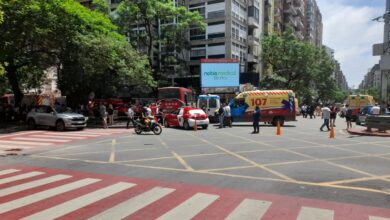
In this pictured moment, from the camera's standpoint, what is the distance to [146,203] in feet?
24.0

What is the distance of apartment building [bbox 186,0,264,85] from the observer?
5622 cm

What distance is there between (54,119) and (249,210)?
789 inches

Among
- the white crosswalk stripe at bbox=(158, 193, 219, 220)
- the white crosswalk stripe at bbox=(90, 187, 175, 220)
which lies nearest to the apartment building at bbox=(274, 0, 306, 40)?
the white crosswalk stripe at bbox=(90, 187, 175, 220)

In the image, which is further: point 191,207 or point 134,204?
point 134,204

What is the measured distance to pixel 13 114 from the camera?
31469 mm

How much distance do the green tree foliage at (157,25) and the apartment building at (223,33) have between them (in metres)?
5.28

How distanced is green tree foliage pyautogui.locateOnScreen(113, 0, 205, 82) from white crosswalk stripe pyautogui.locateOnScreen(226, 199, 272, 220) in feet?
130

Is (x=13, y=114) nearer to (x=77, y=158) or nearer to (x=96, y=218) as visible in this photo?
(x=77, y=158)

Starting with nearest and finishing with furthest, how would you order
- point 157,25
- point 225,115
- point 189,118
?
point 189,118 < point 225,115 < point 157,25

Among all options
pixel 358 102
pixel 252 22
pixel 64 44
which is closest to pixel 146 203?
pixel 64 44

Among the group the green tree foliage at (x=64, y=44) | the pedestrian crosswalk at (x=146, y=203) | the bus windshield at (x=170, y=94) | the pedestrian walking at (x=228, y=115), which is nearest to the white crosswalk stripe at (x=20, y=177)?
the pedestrian crosswalk at (x=146, y=203)

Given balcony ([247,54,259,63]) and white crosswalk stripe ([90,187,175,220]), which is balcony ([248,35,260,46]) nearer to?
balcony ([247,54,259,63])

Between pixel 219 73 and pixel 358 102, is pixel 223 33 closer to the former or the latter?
pixel 219 73

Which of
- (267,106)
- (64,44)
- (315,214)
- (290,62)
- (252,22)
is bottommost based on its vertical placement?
(315,214)
